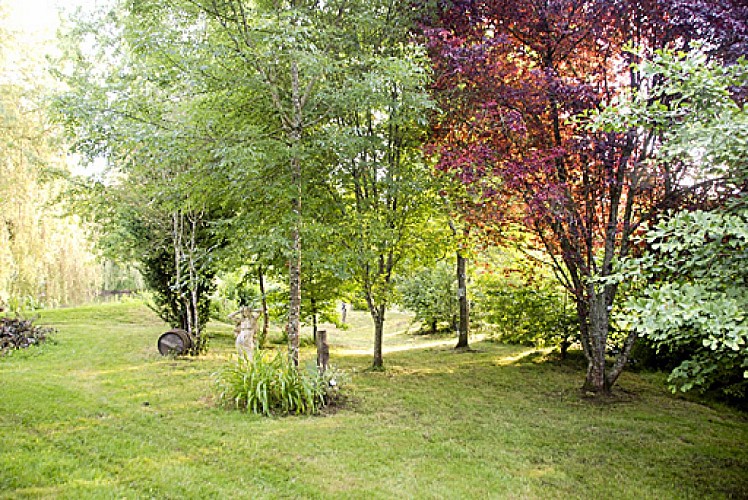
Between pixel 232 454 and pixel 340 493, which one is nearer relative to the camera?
pixel 340 493

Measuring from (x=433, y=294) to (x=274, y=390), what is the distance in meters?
8.27

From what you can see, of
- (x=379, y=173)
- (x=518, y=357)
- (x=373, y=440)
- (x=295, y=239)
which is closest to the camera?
(x=373, y=440)

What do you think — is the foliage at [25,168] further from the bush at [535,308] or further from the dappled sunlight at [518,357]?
the dappled sunlight at [518,357]

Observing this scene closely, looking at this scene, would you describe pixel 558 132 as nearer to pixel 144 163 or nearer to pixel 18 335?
pixel 144 163

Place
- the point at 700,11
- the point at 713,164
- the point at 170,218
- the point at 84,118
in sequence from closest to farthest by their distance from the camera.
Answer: the point at 713,164 < the point at 700,11 < the point at 84,118 < the point at 170,218

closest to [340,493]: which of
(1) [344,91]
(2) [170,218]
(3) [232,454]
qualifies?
(3) [232,454]

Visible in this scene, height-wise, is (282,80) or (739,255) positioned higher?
(282,80)

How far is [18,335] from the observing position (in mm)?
9758

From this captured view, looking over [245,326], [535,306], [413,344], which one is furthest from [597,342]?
[413,344]

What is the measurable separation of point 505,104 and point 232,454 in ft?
17.1

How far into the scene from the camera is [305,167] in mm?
7441

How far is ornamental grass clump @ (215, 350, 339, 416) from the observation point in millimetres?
5875

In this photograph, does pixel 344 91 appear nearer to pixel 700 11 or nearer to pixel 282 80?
pixel 282 80

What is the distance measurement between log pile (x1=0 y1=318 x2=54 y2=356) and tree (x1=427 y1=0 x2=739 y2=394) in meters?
8.71
